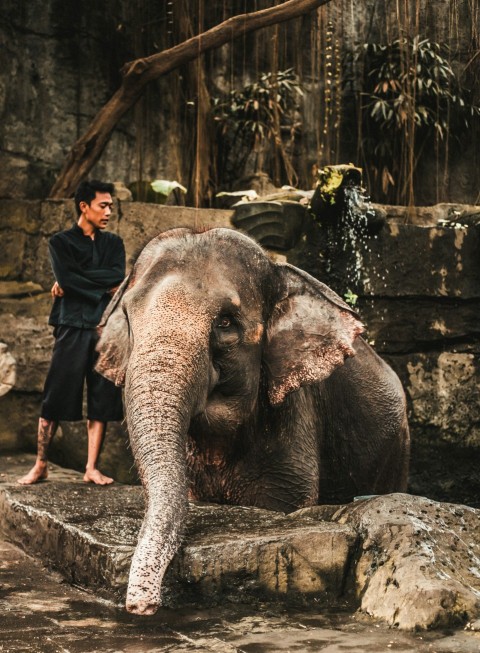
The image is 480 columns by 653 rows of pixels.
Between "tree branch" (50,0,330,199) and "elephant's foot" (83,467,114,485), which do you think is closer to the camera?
"elephant's foot" (83,467,114,485)

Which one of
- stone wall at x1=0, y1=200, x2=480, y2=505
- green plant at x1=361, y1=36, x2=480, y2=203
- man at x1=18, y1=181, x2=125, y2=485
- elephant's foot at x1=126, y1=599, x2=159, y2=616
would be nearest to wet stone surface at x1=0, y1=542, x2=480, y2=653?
elephant's foot at x1=126, y1=599, x2=159, y2=616

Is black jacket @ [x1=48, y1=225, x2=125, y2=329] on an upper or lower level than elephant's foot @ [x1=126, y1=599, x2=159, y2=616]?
upper

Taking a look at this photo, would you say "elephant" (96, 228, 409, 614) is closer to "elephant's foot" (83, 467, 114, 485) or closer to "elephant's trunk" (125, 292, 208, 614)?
"elephant's trunk" (125, 292, 208, 614)

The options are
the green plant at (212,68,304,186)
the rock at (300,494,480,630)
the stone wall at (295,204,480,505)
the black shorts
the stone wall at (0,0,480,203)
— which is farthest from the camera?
the green plant at (212,68,304,186)

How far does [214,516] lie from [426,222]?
6.45m

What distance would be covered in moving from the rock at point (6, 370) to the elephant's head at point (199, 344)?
262 cm

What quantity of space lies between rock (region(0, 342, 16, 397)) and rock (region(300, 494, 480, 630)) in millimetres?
3816

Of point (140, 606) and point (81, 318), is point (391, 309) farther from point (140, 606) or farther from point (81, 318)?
point (140, 606)

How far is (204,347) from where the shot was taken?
169 inches

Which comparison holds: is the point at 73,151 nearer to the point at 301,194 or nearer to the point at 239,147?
the point at 301,194

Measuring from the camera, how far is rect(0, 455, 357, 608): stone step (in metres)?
3.72

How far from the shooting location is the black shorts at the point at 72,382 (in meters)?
5.96

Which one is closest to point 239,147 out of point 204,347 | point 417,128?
point 417,128

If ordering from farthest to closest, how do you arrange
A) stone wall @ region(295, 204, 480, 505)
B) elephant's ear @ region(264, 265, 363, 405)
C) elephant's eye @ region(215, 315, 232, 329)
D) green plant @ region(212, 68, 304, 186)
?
1. green plant @ region(212, 68, 304, 186)
2. stone wall @ region(295, 204, 480, 505)
3. elephant's ear @ region(264, 265, 363, 405)
4. elephant's eye @ region(215, 315, 232, 329)
